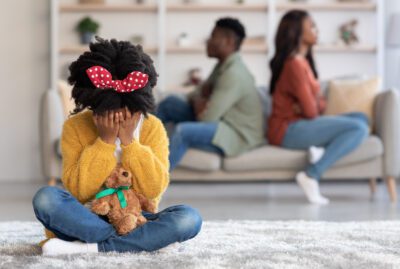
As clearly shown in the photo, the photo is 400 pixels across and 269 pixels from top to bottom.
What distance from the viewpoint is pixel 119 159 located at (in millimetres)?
2230

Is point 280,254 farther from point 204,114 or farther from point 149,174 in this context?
point 204,114

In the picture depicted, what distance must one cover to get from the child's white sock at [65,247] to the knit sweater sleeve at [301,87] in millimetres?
2523

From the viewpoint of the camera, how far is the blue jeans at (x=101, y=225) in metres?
2.07

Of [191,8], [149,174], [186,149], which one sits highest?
[191,8]

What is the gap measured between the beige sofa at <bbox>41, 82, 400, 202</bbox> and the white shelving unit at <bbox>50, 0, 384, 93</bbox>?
2.11 meters

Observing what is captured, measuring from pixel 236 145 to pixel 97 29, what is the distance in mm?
2678

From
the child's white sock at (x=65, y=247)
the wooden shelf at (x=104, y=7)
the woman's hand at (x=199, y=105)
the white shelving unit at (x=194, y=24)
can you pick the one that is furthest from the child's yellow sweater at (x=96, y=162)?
the wooden shelf at (x=104, y=7)

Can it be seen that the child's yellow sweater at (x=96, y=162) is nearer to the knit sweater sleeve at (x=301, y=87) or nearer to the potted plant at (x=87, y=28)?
the knit sweater sleeve at (x=301, y=87)

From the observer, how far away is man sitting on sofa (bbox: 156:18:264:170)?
443cm

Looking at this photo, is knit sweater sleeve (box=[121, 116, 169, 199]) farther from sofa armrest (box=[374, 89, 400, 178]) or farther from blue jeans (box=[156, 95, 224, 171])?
sofa armrest (box=[374, 89, 400, 178])

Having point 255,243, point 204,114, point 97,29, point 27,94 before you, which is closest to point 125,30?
point 97,29

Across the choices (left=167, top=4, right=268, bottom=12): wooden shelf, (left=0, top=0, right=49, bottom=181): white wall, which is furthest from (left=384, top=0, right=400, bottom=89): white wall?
(left=0, top=0, right=49, bottom=181): white wall

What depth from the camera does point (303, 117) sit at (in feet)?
14.9

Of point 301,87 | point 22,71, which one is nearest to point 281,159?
point 301,87
